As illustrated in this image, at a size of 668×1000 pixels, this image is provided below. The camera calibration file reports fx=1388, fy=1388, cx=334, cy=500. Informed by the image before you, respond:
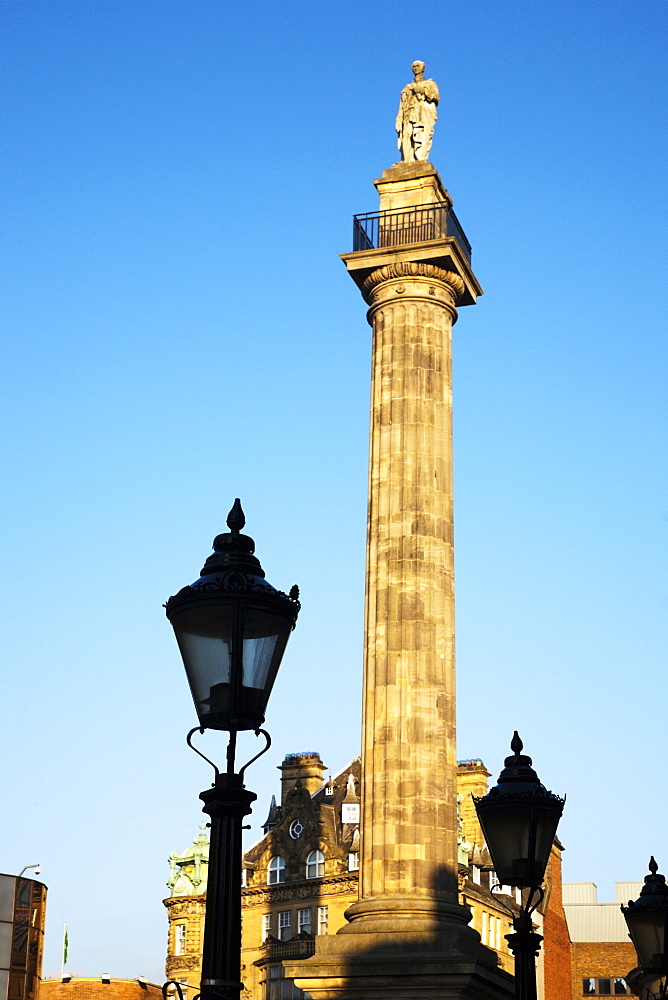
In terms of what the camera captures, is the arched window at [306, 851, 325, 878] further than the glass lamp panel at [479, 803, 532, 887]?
Yes

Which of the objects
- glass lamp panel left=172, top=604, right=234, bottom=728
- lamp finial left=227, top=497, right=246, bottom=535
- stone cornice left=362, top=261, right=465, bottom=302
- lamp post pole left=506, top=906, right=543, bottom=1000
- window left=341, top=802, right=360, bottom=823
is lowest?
lamp post pole left=506, top=906, right=543, bottom=1000

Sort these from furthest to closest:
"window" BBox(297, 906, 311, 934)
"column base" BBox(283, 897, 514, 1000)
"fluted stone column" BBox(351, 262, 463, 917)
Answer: "window" BBox(297, 906, 311, 934) < "fluted stone column" BBox(351, 262, 463, 917) < "column base" BBox(283, 897, 514, 1000)

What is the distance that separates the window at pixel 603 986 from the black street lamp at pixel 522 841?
67.4 metres

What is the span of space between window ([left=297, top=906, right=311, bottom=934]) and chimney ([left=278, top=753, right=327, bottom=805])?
6522 mm

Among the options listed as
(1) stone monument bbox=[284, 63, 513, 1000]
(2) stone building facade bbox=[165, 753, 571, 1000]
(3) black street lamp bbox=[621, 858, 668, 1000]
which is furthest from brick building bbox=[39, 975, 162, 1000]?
(3) black street lamp bbox=[621, 858, 668, 1000]

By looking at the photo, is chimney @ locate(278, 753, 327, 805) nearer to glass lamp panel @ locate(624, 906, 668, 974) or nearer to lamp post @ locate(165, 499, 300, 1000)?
glass lamp panel @ locate(624, 906, 668, 974)

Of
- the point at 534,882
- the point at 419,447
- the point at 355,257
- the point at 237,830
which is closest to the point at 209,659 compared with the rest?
the point at 237,830

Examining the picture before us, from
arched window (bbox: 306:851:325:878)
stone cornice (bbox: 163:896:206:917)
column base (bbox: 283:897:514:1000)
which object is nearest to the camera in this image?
column base (bbox: 283:897:514:1000)

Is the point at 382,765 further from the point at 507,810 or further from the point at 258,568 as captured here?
the point at 258,568

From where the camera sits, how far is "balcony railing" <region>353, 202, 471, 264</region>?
3219cm

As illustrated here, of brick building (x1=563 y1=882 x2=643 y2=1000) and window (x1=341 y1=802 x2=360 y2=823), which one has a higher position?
window (x1=341 y1=802 x2=360 y2=823)

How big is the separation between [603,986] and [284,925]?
79.9 ft

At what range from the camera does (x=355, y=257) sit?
31641 millimetres

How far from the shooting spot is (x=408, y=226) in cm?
3253
